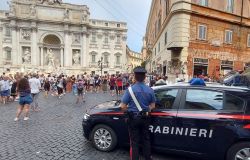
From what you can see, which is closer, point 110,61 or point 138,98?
point 138,98

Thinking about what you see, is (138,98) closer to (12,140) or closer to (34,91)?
(12,140)

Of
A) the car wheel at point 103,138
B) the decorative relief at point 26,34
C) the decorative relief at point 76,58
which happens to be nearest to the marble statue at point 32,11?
the decorative relief at point 26,34

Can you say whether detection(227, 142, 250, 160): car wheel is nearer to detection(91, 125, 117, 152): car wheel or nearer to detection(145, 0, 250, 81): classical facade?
detection(91, 125, 117, 152): car wheel

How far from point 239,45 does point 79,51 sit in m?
48.9

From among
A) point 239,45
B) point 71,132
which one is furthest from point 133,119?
point 239,45

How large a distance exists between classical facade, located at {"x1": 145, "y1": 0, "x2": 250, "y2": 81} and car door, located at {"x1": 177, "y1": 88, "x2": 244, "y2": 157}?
13.5 meters

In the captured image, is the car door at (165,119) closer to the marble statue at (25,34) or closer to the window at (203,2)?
the window at (203,2)

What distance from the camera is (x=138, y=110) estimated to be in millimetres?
4211

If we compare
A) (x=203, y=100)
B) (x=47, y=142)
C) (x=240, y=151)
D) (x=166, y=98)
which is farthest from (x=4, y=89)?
(x=240, y=151)

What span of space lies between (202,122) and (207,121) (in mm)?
97

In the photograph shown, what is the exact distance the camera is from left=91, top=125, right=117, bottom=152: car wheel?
5301 millimetres

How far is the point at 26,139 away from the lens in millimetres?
6172

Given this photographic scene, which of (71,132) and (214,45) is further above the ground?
(214,45)

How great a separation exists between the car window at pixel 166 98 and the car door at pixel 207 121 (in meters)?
0.22
